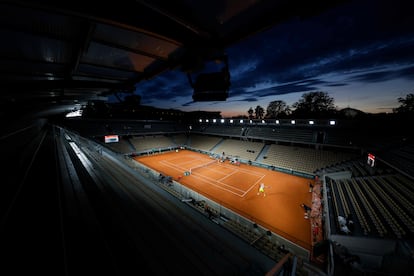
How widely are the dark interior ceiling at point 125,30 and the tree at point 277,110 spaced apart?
52506 millimetres

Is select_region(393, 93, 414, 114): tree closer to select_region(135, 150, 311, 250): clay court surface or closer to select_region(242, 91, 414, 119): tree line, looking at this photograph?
select_region(242, 91, 414, 119): tree line

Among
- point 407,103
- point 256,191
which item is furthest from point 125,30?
point 407,103

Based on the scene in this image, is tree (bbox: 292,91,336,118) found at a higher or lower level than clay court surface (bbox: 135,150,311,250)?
higher

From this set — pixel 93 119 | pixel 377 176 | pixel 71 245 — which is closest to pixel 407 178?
pixel 377 176

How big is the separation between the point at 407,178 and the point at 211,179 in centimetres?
1501

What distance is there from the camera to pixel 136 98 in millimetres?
6773

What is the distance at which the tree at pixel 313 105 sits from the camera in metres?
41.7

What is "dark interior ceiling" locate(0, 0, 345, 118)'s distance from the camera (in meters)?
1.89

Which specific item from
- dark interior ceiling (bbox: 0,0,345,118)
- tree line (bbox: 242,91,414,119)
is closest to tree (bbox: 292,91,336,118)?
tree line (bbox: 242,91,414,119)

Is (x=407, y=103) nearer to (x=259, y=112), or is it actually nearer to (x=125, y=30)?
(x=259, y=112)

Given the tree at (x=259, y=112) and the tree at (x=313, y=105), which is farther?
the tree at (x=259, y=112)

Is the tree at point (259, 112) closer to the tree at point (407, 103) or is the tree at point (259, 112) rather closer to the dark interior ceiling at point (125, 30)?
the tree at point (407, 103)

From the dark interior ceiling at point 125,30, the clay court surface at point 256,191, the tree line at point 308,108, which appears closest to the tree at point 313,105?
the tree line at point 308,108

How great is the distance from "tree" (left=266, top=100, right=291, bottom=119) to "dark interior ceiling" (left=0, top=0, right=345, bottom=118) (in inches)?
2067
